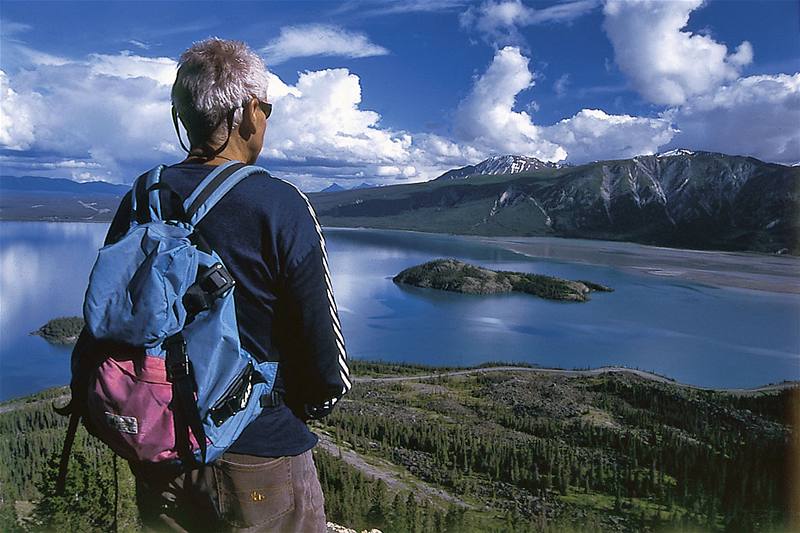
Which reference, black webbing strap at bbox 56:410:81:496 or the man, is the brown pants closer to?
the man

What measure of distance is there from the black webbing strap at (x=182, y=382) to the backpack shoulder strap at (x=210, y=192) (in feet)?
0.89

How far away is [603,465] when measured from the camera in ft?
66.5

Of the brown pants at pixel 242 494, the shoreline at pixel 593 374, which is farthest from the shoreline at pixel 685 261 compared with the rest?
the brown pants at pixel 242 494

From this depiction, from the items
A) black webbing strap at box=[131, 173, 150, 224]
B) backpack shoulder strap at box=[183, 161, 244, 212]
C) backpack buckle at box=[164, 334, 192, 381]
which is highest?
backpack shoulder strap at box=[183, 161, 244, 212]

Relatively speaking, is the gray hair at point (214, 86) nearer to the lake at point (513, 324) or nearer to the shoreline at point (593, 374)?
the shoreline at point (593, 374)

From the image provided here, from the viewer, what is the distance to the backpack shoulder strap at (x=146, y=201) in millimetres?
1376

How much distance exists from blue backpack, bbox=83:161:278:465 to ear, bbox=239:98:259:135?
0.23 metres

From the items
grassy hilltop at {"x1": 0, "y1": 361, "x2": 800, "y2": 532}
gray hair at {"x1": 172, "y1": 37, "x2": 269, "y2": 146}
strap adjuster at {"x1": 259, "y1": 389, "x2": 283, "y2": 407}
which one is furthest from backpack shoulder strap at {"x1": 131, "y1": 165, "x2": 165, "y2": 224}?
grassy hilltop at {"x1": 0, "y1": 361, "x2": 800, "y2": 532}

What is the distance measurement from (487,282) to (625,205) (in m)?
108

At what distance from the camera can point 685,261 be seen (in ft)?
282

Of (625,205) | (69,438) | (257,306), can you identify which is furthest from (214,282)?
(625,205)

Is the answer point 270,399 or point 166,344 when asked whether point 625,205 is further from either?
point 166,344

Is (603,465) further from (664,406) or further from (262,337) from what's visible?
(262,337)

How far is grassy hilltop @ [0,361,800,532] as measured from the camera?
12609mm
